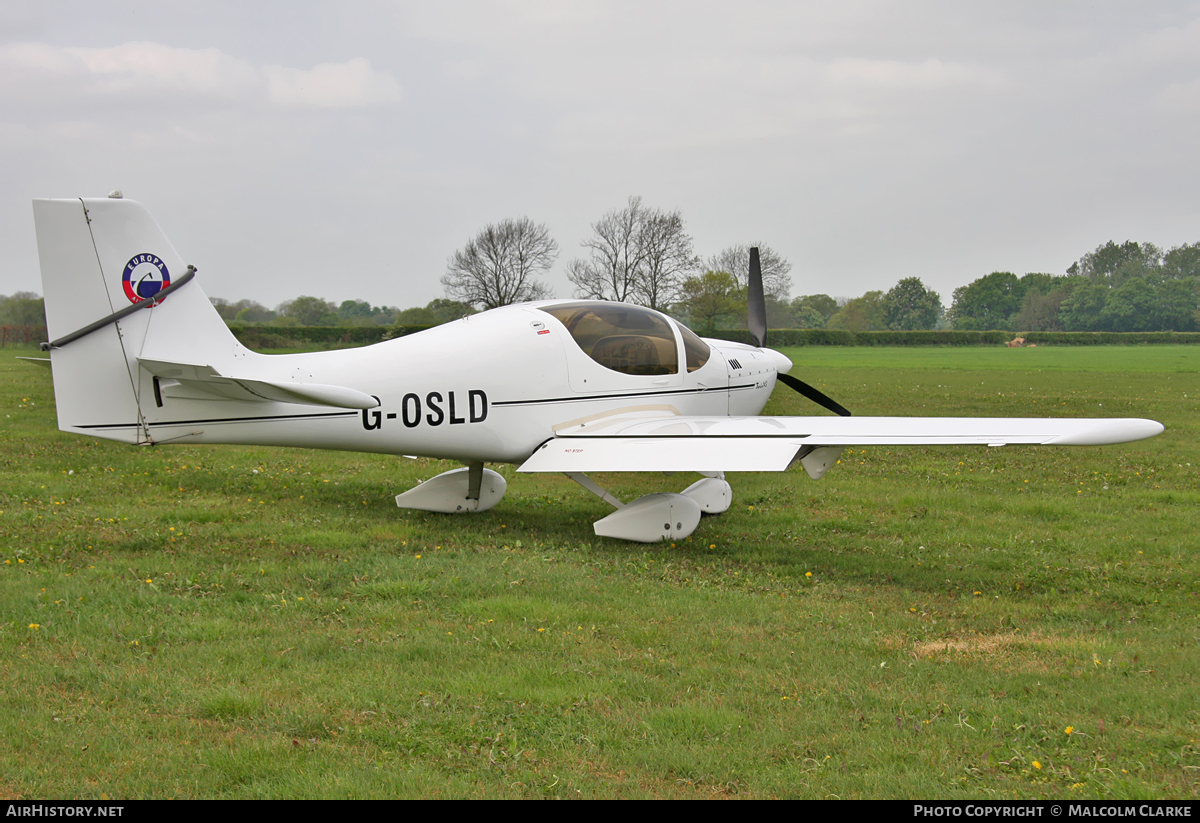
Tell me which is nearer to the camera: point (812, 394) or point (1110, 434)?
point (1110, 434)

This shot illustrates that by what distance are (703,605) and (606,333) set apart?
354 centimetres

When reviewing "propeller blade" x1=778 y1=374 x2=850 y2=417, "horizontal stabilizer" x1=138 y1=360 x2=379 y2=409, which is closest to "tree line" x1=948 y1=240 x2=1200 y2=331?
"propeller blade" x1=778 y1=374 x2=850 y2=417

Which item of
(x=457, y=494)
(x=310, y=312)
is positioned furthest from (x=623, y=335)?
(x=310, y=312)

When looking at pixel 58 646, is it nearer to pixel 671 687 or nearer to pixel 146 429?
pixel 146 429

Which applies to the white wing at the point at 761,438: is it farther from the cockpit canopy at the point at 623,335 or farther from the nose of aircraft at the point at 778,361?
the nose of aircraft at the point at 778,361

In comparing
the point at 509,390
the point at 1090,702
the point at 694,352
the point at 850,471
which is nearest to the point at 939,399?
the point at 850,471

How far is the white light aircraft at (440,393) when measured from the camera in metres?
7.07

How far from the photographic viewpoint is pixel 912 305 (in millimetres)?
114125

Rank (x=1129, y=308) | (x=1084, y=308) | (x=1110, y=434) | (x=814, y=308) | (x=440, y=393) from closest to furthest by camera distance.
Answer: (x=1110, y=434), (x=440, y=393), (x=814, y=308), (x=1129, y=308), (x=1084, y=308)

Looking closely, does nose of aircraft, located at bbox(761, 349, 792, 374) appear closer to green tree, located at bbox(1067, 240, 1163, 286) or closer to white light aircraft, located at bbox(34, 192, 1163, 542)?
white light aircraft, located at bbox(34, 192, 1163, 542)

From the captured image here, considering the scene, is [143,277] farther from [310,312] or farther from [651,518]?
[310,312]

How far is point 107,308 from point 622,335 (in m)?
4.60

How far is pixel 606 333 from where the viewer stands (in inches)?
350

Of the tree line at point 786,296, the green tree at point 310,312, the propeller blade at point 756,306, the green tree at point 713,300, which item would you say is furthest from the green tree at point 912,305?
the propeller blade at point 756,306
